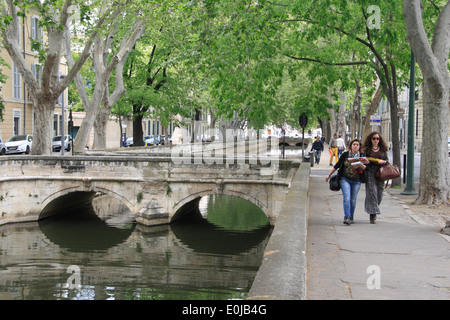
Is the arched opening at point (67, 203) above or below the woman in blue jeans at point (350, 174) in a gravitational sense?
below

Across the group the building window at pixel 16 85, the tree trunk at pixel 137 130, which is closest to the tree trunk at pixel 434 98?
the tree trunk at pixel 137 130

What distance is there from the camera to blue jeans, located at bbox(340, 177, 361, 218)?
8.90 meters

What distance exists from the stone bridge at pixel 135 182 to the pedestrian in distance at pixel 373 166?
1069 cm

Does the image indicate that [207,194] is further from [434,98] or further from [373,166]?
[373,166]

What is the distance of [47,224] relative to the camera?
21.4m

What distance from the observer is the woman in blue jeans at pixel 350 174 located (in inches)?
350

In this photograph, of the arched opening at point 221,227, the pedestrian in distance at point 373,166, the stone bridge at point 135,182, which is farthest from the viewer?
the stone bridge at point 135,182

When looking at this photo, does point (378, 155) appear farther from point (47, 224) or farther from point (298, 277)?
point (47, 224)

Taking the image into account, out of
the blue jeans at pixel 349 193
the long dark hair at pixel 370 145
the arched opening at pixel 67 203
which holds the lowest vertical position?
the arched opening at pixel 67 203

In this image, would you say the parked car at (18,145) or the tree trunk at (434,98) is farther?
the parked car at (18,145)

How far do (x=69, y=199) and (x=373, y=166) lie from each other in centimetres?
1825

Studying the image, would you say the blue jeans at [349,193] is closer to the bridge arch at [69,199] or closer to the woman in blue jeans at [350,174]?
the woman in blue jeans at [350,174]

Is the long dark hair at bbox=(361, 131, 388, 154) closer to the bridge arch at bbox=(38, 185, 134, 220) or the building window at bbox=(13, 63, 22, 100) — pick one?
the bridge arch at bbox=(38, 185, 134, 220)

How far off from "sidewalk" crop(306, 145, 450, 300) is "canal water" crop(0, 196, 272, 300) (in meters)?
3.89
